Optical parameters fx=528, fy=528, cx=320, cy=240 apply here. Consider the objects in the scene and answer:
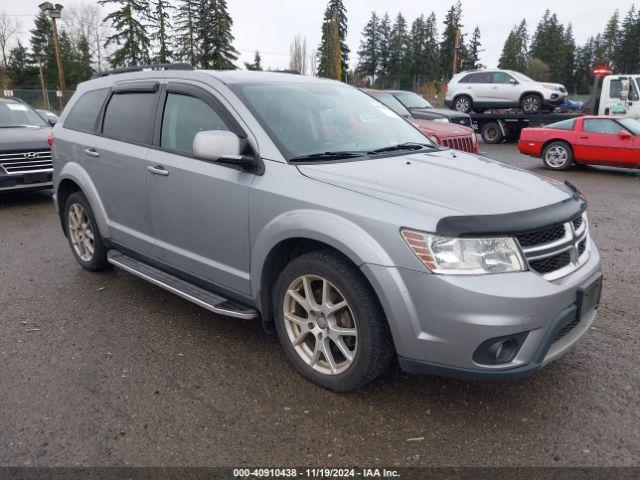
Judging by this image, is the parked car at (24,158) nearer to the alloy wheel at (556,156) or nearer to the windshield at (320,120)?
the windshield at (320,120)

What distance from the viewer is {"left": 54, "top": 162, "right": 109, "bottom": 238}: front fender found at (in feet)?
15.1

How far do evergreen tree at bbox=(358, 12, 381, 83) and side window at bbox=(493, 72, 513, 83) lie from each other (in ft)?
269

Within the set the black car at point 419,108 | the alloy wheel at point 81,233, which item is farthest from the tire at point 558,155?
the alloy wheel at point 81,233

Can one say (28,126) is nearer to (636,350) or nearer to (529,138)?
(636,350)

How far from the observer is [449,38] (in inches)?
3526

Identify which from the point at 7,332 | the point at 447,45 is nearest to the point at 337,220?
the point at 7,332

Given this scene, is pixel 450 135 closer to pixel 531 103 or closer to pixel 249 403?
pixel 249 403

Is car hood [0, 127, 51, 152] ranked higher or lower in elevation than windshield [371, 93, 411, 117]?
lower

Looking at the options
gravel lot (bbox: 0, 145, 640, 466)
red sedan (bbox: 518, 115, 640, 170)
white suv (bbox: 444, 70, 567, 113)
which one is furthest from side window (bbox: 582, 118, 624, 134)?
gravel lot (bbox: 0, 145, 640, 466)

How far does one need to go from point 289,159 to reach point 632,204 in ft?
25.8

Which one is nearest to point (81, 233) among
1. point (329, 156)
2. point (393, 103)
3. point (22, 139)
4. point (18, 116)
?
point (329, 156)

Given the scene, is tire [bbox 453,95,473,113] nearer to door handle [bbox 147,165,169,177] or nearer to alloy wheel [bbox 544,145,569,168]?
alloy wheel [bbox 544,145,569,168]

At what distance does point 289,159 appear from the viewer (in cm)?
318

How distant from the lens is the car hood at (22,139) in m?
8.45
